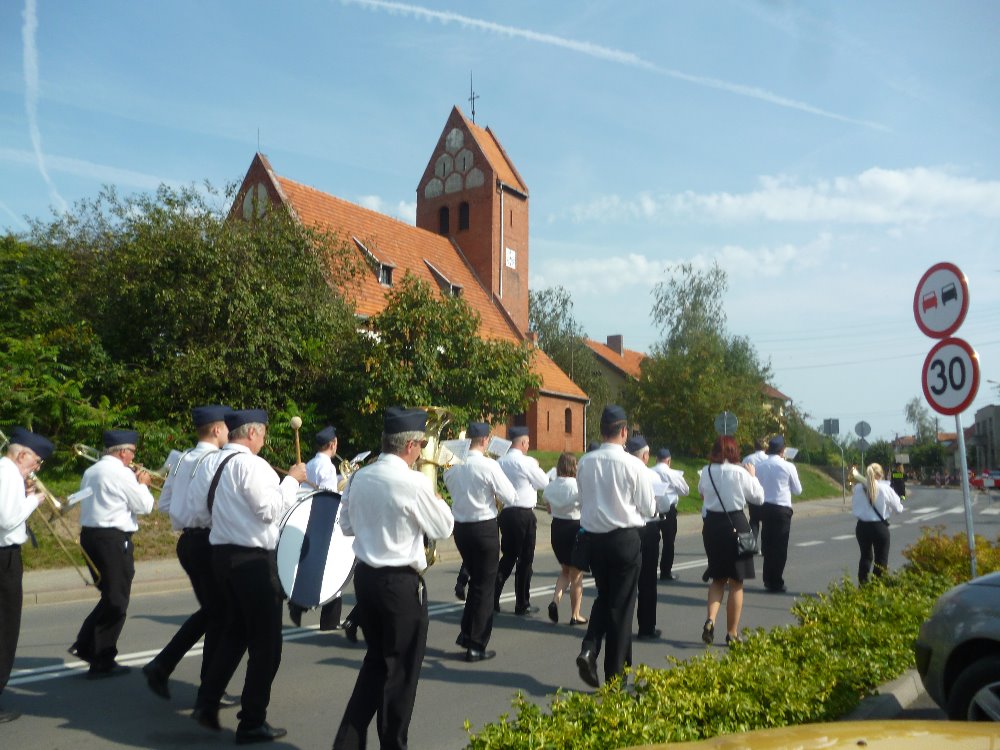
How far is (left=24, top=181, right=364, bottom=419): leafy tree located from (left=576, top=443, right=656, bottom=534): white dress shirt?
16886mm

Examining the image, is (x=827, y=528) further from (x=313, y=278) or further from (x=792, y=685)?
(x=792, y=685)

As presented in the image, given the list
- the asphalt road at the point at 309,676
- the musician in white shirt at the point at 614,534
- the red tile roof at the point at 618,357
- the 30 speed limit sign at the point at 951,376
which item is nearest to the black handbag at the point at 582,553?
the musician in white shirt at the point at 614,534

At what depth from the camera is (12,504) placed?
18.5 feet

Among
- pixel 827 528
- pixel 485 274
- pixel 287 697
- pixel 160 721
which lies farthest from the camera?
pixel 485 274

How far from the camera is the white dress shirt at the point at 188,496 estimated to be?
570 centimetres

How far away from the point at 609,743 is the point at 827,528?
2128cm

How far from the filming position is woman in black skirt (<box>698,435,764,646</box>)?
7836 millimetres

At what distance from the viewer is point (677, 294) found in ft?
182

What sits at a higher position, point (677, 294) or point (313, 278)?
point (677, 294)

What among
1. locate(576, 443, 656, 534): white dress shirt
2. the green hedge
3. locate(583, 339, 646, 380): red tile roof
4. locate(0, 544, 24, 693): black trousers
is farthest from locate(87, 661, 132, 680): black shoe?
locate(583, 339, 646, 380): red tile roof

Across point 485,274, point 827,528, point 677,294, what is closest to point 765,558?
point 827,528

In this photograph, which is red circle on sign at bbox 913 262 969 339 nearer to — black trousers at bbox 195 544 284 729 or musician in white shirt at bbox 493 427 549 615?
musician in white shirt at bbox 493 427 549 615

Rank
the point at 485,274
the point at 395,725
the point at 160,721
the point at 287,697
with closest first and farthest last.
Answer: the point at 395,725 < the point at 160,721 < the point at 287,697 < the point at 485,274

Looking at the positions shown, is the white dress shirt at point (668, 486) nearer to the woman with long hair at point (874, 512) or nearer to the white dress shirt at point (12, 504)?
the woman with long hair at point (874, 512)
